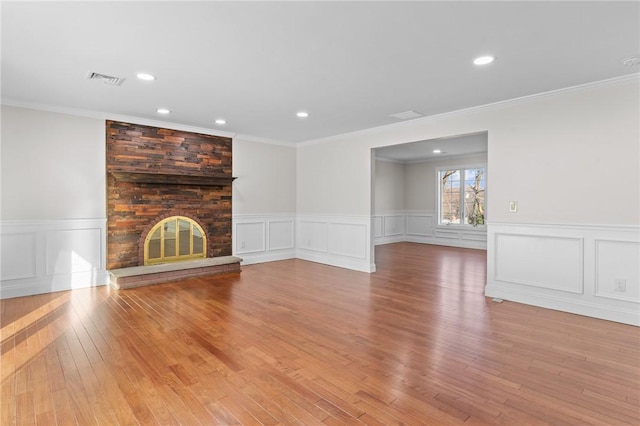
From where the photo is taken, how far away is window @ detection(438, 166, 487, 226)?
904 cm

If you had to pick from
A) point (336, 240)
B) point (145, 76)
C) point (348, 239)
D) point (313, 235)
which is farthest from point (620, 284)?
point (145, 76)

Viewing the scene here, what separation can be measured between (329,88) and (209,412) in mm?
3319

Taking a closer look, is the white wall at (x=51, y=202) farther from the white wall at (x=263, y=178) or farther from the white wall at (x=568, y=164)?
the white wall at (x=568, y=164)

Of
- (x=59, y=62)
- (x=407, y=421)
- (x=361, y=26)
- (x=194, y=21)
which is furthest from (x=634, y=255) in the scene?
(x=59, y=62)

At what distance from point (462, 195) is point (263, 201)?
564 cm

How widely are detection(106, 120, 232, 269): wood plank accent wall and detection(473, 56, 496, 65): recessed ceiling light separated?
456 centimetres

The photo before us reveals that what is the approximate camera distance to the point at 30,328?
3.30 m

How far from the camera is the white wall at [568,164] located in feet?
11.5

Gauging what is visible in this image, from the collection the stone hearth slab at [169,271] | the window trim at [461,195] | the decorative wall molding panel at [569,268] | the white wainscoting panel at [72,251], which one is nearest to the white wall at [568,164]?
the decorative wall molding panel at [569,268]

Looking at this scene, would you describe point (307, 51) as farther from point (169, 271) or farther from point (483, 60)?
point (169, 271)

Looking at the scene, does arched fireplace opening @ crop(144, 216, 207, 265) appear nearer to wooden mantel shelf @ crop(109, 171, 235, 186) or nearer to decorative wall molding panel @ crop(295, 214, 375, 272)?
wooden mantel shelf @ crop(109, 171, 235, 186)

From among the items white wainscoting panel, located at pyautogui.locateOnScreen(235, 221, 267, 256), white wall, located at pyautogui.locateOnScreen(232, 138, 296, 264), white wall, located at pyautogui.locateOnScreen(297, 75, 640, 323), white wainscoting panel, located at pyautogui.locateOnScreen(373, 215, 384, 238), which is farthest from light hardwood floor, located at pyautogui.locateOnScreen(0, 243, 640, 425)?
white wainscoting panel, located at pyautogui.locateOnScreen(373, 215, 384, 238)

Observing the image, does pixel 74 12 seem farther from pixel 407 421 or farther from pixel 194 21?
pixel 407 421

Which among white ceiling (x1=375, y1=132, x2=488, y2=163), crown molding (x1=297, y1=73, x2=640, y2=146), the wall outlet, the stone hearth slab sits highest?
white ceiling (x1=375, y1=132, x2=488, y2=163)
